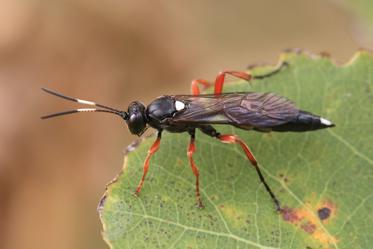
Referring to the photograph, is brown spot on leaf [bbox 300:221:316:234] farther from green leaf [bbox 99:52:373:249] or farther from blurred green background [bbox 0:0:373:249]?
blurred green background [bbox 0:0:373:249]

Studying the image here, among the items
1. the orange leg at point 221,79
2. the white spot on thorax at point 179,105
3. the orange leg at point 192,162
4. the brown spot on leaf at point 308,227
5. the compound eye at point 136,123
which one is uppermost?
the orange leg at point 221,79

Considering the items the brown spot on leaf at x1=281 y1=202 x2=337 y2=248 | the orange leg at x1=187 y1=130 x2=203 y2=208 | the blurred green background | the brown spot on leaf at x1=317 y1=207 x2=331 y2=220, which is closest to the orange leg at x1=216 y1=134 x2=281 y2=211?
the brown spot on leaf at x1=281 y1=202 x2=337 y2=248

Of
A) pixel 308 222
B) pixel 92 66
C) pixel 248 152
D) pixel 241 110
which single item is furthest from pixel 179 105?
pixel 92 66

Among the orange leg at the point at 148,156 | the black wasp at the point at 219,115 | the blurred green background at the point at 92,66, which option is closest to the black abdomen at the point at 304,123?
the black wasp at the point at 219,115

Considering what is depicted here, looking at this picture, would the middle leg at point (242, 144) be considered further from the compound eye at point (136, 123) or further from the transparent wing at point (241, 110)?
the compound eye at point (136, 123)

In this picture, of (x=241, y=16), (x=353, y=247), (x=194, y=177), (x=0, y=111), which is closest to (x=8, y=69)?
(x=0, y=111)

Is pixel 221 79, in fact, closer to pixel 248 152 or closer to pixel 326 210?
pixel 248 152

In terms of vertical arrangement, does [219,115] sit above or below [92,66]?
below
